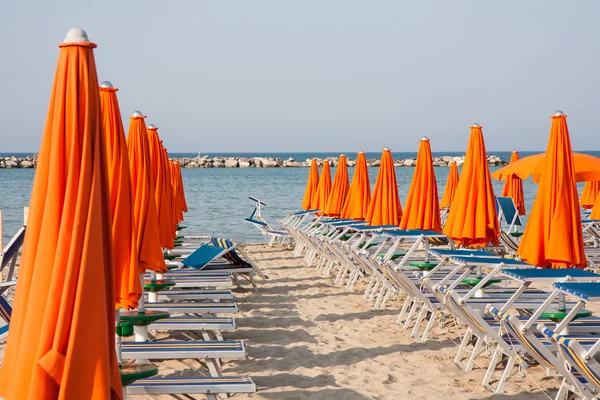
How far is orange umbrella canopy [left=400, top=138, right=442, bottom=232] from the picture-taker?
8930 millimetres

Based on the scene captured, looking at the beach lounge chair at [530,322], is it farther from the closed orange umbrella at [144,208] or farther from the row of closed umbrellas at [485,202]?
the closed orange umbrella at [144,208]

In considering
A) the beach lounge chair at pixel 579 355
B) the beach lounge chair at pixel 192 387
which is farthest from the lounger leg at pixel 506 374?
the beach lounge chair at pixel 192 387

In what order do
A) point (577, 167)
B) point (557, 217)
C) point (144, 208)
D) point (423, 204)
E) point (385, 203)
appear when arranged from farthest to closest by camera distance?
point (385, 203)
point (577, 167)
point (423, 204)
point (557, 217)
point (144, 208)

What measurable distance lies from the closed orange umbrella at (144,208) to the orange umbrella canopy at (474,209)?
372 cm

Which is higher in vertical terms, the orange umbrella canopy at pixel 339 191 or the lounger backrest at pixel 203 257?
the orange umbrella canopy at pixel 339 191

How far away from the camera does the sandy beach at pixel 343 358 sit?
206 inches

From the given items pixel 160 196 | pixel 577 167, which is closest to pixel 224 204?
pixel 577 167

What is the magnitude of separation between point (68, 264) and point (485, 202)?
585 cm

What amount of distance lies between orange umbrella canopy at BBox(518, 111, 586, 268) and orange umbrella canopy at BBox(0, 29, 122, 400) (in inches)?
160

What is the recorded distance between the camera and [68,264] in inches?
105

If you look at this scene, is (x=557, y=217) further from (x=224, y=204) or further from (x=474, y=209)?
(x=224, y=204)

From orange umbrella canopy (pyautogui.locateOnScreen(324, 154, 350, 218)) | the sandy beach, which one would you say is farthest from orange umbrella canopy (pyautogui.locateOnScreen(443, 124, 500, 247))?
orange umbrella canopy (pyautogui.locateOnScreen(324, 154, 350, 218))

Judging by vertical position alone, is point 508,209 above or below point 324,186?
below


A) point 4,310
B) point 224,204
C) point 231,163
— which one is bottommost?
point 224,204
